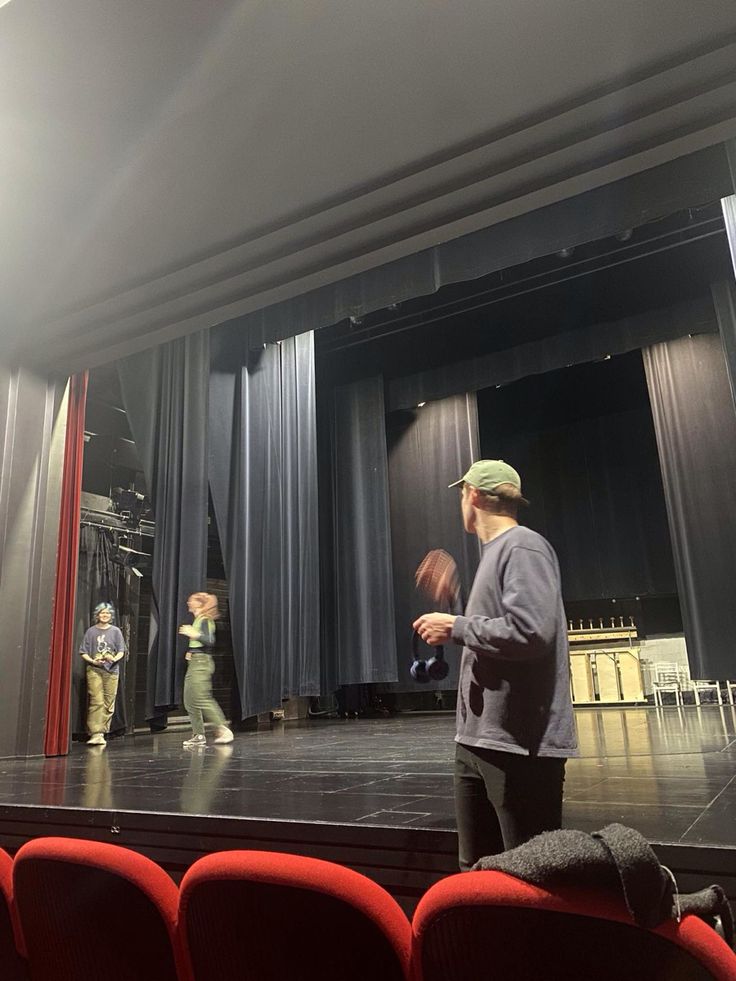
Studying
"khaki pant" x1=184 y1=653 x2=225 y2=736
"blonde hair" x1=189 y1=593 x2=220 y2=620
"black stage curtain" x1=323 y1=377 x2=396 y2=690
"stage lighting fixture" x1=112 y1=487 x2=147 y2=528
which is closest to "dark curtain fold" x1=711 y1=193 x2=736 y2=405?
"black stage curtain" x1=323 y1=377 x2=396 y2=690

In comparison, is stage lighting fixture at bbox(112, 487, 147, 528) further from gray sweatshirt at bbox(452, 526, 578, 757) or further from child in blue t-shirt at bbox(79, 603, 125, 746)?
gray sweatshirt at bbox(452, 526, 578, 757)

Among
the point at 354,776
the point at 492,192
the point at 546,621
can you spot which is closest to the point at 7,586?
the point at 354,776

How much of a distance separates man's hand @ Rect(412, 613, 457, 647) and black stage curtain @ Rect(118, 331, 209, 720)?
5433mm

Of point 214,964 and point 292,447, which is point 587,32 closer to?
point 214,964

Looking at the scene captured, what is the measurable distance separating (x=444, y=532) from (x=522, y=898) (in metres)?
8.66

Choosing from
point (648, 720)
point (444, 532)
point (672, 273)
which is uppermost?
point (672, 273)

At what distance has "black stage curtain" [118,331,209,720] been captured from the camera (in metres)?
6.69

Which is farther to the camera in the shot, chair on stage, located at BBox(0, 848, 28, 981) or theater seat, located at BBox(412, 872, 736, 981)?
chair on stage, located at BBox(0, 848, 28, 981)

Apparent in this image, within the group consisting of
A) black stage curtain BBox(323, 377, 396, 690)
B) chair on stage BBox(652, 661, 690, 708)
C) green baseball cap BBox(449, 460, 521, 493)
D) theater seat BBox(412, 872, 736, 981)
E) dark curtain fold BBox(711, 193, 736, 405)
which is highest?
dark curtain fold BBox(711, 193, 736, 405)

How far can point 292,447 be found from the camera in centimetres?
792

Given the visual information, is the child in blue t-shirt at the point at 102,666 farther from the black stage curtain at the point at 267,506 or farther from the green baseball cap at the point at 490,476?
the green baseball cap at the point at 490,476

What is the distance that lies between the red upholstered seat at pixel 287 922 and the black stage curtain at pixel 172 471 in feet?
19.0

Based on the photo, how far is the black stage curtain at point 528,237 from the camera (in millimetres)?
4168

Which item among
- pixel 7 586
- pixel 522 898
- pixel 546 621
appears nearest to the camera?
pixel 522 898
